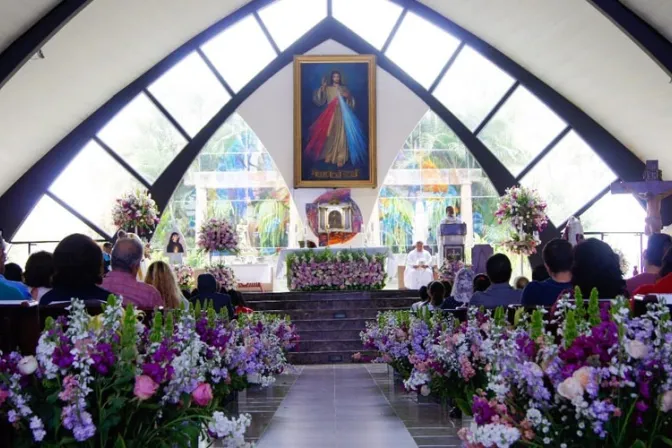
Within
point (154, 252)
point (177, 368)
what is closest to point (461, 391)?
point (177, 368)

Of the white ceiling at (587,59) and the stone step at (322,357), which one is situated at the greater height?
the white ceiling at (587,59)

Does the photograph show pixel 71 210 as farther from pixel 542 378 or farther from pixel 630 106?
pixel 542 378

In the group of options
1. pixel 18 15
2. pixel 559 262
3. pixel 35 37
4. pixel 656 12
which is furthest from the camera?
pixel 656 12

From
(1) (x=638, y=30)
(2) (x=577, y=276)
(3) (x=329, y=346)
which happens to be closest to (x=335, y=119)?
(3) (x=329, y=346)

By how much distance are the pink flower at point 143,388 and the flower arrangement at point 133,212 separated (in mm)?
12572

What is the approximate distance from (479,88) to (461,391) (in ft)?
42.4

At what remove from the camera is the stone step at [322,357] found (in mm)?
12195

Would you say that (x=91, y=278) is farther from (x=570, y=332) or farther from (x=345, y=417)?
(x=345, y=417)

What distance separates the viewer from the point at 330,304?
44.2 ft

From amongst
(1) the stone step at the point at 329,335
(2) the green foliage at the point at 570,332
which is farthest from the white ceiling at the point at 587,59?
(2) the green foliage at the point at 570,332

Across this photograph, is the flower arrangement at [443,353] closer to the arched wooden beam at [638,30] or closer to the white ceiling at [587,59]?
the arched wooden beam at [638,30]

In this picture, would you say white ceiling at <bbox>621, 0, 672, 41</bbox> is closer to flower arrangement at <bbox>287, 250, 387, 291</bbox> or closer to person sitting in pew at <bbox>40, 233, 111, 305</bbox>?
flower arrangement at <bbox>287, 250, 387, 291</bbox>

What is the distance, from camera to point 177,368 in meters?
3.05

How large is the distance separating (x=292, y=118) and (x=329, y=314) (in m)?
5.72
